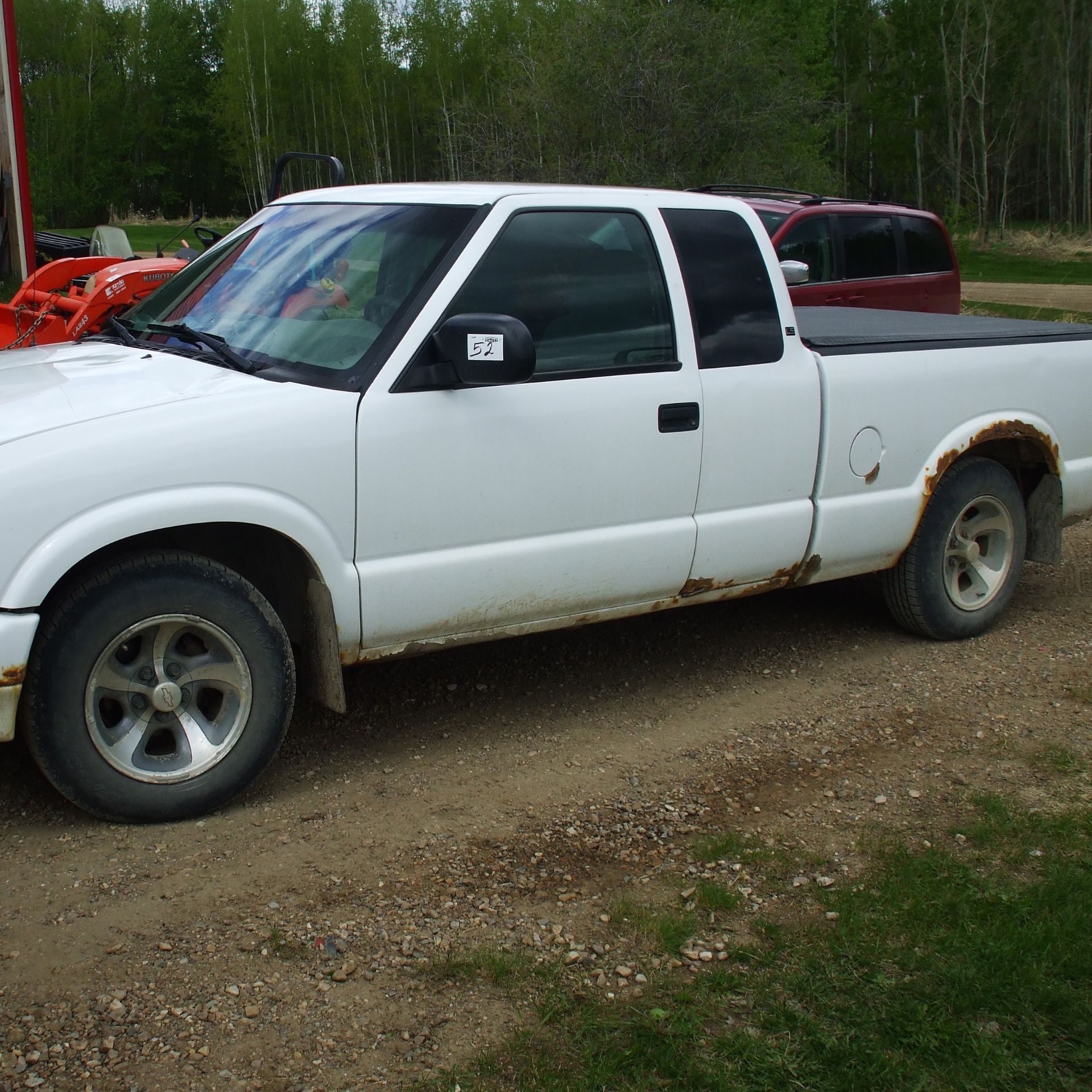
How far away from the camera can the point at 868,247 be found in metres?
10.8

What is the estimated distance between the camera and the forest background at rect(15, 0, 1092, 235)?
4953 cm

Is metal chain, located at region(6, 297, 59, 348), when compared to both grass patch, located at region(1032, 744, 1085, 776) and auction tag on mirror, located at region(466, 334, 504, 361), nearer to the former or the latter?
auction tag on mirror, located at region(466, 334, 504, 361)

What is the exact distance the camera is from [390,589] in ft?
13.1

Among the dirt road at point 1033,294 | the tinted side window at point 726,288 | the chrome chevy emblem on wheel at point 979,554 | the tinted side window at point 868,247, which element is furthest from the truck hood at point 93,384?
the dirt road at point 1033,294

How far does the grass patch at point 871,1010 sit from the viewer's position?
9.09 feet

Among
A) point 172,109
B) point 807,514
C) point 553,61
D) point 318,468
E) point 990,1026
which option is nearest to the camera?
point 990,1026

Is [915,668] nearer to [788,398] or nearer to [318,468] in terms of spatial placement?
[788,398]

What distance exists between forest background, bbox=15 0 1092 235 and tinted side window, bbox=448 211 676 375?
29.3 m

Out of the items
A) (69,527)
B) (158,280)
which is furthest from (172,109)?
(69,527)

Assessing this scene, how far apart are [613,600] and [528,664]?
93 cm

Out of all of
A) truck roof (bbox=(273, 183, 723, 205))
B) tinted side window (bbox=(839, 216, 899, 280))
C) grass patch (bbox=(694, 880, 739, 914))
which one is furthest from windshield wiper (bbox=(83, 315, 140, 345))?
tinted side window (bbox=(839, 216, 899, 280))

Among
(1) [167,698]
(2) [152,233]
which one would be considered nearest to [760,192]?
(1) [167,698]

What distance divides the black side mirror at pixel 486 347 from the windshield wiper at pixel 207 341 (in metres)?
0.64

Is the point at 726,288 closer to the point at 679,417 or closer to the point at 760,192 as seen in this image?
the point at 679,417
